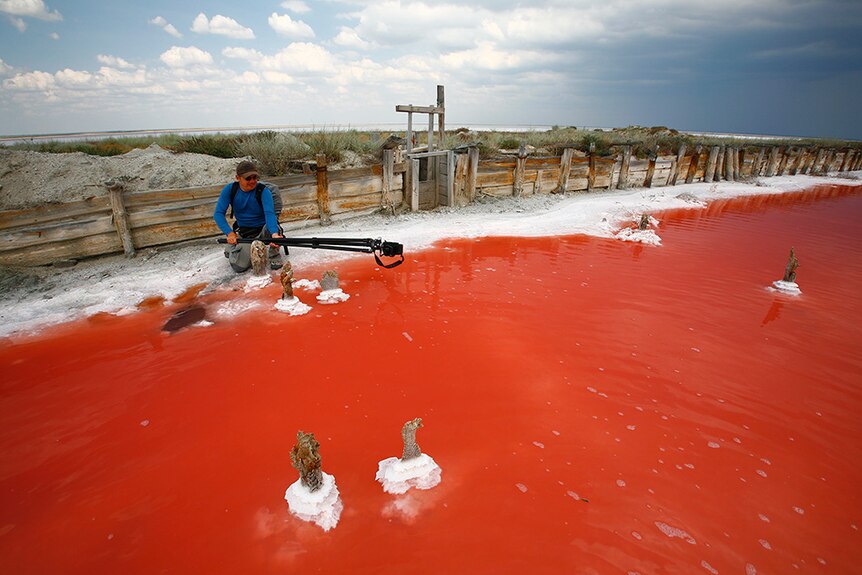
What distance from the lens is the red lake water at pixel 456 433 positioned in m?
2.58

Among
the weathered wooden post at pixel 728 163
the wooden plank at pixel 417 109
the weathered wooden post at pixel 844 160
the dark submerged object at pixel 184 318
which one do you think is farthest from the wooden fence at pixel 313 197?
the weathered wooden post at pixel 844 160

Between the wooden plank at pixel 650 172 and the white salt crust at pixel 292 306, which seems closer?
the white salt crust at pixel 292 306

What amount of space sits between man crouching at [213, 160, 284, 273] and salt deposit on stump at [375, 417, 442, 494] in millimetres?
4178

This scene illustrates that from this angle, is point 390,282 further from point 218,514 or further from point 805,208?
point 805,208

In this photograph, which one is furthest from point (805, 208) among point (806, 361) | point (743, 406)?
point (743, 406)

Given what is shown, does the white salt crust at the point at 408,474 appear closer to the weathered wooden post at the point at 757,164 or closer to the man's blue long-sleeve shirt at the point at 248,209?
the man's blue long-sleeve shirt at the point at 248,209

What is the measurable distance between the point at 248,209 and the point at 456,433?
5.00 metres

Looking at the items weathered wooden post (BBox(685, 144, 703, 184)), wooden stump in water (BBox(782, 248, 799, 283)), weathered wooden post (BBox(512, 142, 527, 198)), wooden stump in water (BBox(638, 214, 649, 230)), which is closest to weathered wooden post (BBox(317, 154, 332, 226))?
weathered wooden post (BBox(512, 142, 527, 198))

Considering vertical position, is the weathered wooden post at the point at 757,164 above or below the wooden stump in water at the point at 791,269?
above

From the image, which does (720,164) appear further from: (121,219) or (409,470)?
(121,219)

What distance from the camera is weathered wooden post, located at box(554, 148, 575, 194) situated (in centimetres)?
1384

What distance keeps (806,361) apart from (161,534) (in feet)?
21.7

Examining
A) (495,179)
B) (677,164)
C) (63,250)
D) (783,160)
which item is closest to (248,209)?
(63,250)

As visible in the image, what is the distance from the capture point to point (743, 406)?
3934 mm
